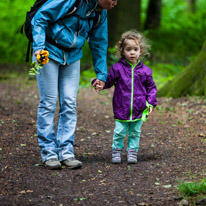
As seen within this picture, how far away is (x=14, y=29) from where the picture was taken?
13.4m

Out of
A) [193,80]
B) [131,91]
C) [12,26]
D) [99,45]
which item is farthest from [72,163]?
[12,26]

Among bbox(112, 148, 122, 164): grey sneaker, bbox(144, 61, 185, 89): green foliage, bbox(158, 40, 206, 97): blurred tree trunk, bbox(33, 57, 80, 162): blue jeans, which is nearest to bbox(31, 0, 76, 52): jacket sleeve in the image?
bbox(33, 57, 80, 162): blue jeans

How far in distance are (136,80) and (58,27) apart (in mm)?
1084

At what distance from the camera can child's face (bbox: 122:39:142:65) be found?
4430 millimetres

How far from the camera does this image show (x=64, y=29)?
3.97 m

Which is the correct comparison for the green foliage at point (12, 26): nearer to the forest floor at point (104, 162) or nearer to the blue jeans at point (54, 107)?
the forest floor at point (104, 162)

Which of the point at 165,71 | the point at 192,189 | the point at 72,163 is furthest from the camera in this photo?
the point at 165,71

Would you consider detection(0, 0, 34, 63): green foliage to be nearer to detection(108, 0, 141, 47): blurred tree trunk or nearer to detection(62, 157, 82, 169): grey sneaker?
detection(108, 0, 141, 47): blurred tree trunk

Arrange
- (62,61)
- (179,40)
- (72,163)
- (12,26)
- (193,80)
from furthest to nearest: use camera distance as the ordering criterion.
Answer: (179,40) < (12,26) < (193,80) < (72,163) < (62,61)

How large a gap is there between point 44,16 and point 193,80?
4.74 meters

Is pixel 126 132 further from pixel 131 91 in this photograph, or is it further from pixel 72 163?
pixel 72 163

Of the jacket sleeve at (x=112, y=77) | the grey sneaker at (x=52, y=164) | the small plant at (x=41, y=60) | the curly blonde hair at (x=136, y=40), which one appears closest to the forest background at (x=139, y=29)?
the curly blonde hair at (x=136, y=40)

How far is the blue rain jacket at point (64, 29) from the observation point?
152 inches

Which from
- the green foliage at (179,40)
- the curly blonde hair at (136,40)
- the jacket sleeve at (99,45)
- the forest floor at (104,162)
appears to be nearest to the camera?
the forest floor at (104,162)
